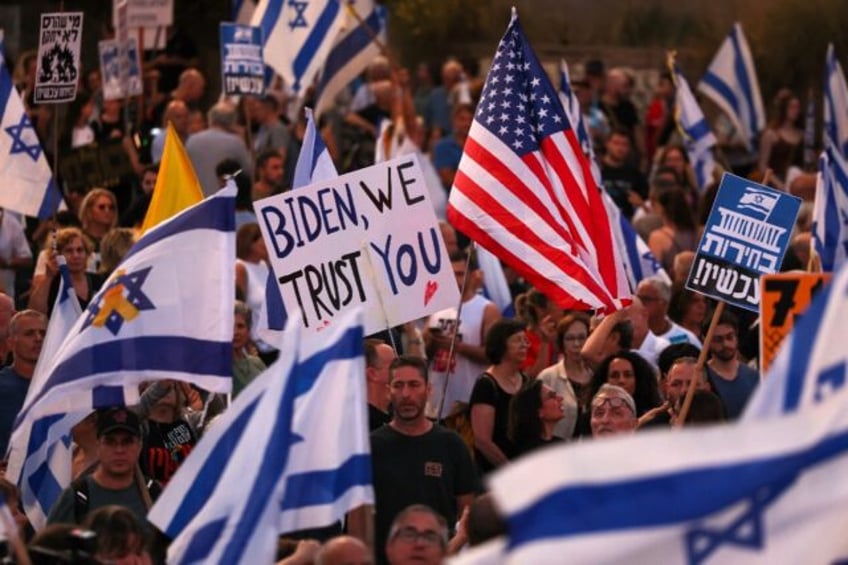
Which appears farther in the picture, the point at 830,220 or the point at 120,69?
the point at 120,69

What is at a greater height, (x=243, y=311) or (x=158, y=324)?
(x=158, y=324)

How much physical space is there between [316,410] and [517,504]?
2648 mm

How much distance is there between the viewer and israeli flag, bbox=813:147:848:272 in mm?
14227

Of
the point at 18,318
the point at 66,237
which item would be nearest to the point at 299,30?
the point at 66,237

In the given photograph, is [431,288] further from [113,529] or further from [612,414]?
[113,529]

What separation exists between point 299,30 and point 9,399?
8040mm

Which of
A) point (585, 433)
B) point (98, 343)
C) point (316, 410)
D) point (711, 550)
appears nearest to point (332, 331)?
point (316, 410)

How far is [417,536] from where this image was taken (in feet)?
28.2

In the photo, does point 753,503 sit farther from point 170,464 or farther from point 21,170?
point 21,170

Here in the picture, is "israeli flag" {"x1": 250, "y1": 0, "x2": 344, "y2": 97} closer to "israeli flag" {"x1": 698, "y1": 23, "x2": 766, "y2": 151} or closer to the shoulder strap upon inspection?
"israeli flag" {"x1": 698, "y1": 23, "x2": 766, "y2": 151}

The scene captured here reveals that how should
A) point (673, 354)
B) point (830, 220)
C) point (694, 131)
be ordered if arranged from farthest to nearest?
point (694, 131) → point (830, 220) → point (673, 354)

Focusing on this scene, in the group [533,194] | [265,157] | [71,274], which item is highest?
[265,157]

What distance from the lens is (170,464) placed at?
36.5 ft

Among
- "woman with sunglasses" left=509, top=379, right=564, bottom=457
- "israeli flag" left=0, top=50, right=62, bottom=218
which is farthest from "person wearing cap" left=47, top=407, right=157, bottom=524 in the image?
"israeli flag" left=0, top=50, right=62, bottom=218
